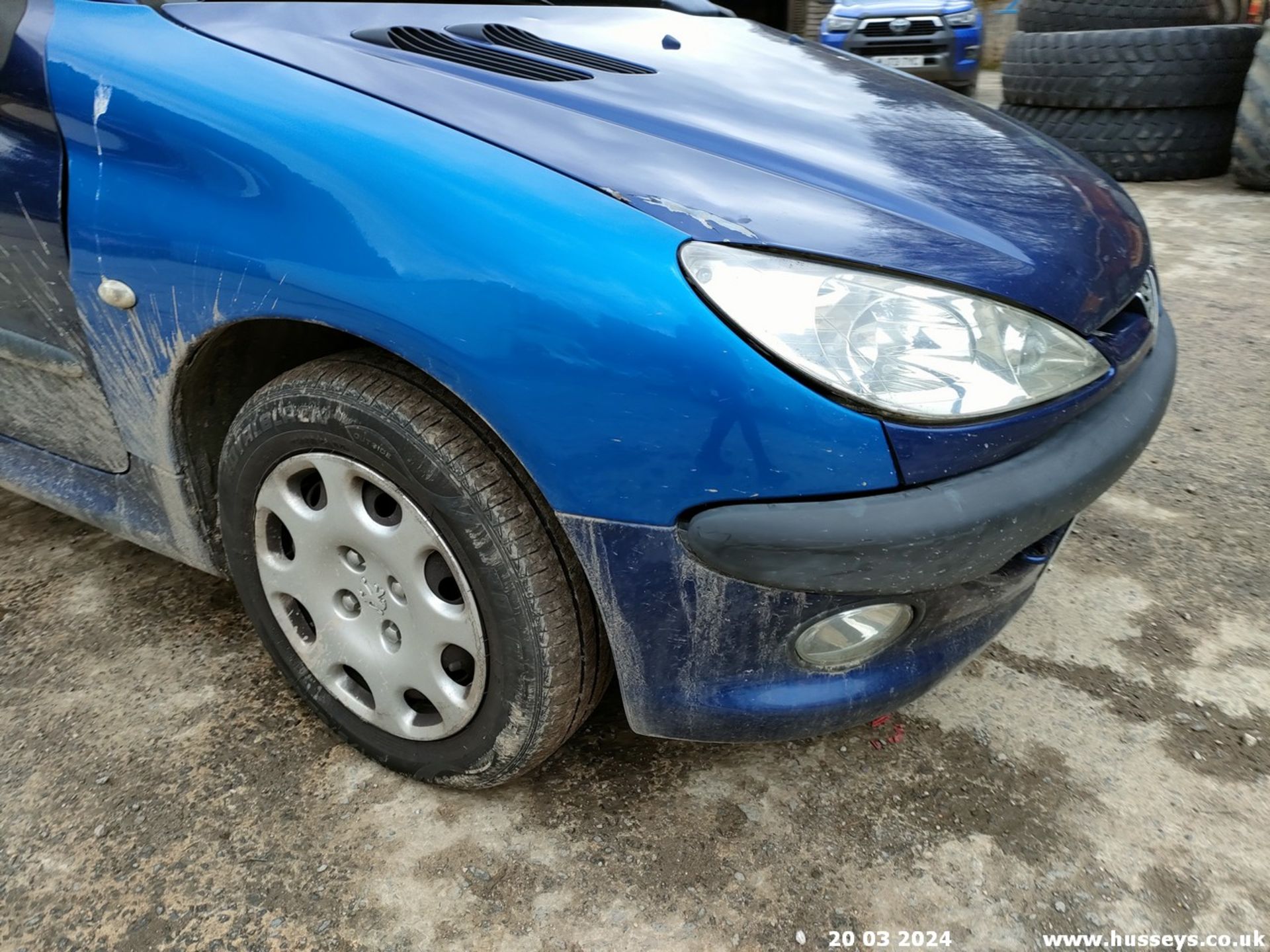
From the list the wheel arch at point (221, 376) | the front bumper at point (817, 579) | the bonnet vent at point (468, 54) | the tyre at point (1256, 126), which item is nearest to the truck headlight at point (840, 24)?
the tyre at point (1256, 126)

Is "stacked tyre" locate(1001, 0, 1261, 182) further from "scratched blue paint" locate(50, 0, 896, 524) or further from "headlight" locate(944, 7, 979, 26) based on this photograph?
"scratched blue paint" locate(50, 0, 896, 524)

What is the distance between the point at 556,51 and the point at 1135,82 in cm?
484

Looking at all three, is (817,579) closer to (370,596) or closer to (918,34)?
(370,596)

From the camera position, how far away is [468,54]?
1580mm

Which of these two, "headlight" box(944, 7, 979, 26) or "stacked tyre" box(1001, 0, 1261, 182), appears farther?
"headlight" box(944, 7, 979, 26)

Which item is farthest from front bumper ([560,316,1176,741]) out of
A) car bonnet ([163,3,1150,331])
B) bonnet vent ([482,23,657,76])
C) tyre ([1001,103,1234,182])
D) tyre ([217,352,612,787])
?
tyre ([1001,103,1234,182])

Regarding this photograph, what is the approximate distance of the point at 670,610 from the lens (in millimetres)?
1289

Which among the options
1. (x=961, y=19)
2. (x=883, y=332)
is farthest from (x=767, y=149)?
(x=961, y=19)

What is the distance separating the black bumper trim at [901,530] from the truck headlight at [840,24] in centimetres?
796

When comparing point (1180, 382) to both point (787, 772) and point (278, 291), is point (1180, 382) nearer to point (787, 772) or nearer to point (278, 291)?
point (787, 772)

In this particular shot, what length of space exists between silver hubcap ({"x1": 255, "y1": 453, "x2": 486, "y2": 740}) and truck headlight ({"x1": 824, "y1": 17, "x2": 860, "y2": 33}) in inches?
317

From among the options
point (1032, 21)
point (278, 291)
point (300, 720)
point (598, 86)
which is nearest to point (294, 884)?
point (300, 720)

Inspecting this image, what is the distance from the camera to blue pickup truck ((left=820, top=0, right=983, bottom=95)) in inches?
319

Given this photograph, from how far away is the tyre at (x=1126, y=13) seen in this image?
5.59 m
